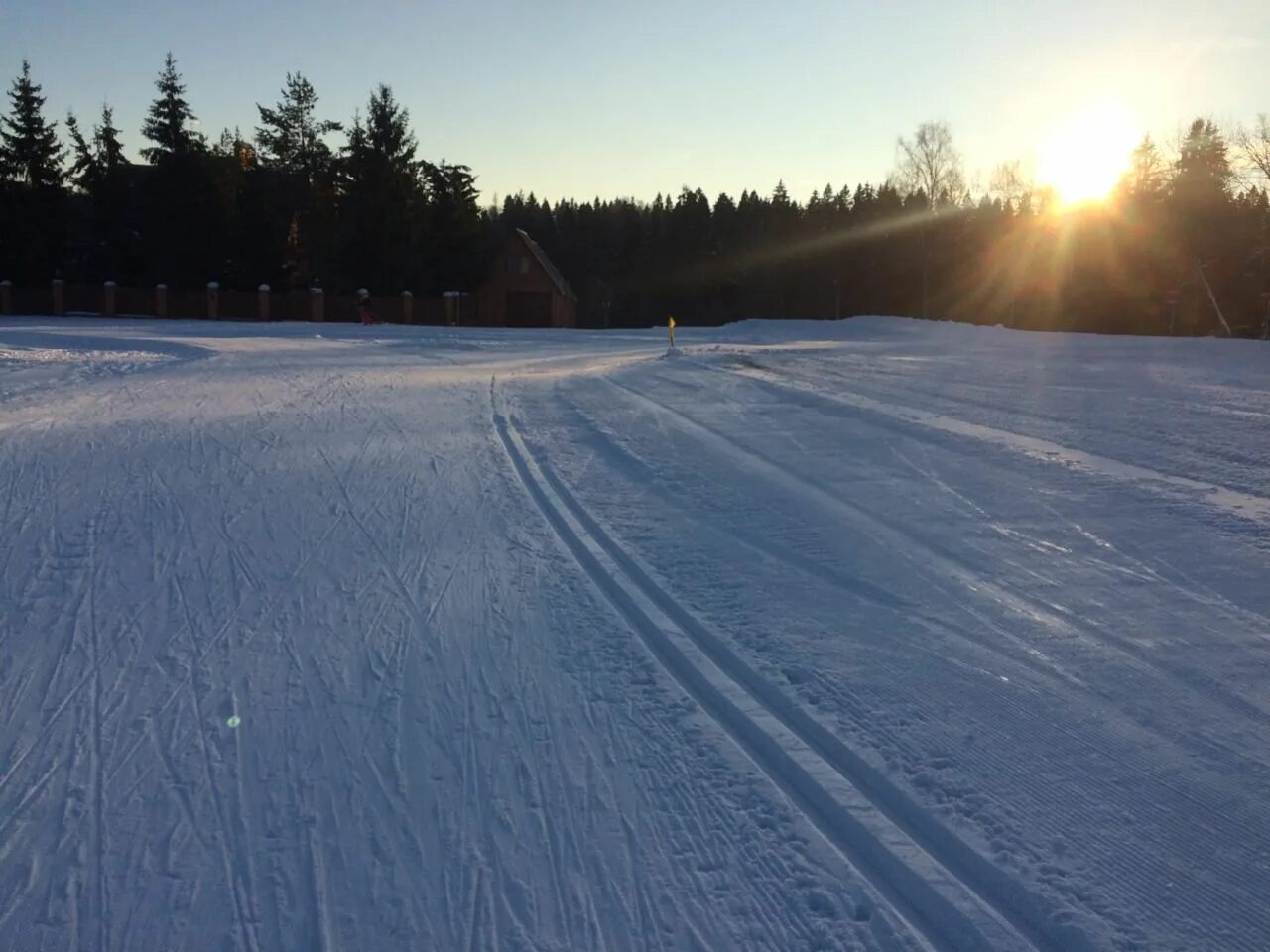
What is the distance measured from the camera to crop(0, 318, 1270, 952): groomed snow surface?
13.3ft

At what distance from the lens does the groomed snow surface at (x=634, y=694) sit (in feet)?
13.3

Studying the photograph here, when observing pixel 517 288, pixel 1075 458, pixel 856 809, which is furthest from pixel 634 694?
pixel 517 288

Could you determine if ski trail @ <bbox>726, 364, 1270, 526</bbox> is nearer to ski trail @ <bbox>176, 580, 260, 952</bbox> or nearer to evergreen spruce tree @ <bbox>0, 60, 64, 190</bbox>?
ski trail @ <bbox>176, 580, 260, 952</bbox>

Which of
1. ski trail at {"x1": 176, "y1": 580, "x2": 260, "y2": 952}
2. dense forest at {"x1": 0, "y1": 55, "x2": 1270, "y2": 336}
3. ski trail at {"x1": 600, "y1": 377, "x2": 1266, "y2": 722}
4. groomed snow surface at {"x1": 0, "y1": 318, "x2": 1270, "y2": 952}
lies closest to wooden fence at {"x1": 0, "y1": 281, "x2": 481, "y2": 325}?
dense forest at {"x1": 0, "y1": 55, "x2": 1270, "y2": 336}

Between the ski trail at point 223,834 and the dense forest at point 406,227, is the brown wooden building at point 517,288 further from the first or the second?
the ski trail at point 223,834

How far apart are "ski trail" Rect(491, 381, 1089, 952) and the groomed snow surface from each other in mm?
18

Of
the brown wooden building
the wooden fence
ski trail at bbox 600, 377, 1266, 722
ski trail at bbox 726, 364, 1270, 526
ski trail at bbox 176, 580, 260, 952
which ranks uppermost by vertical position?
the brown wooden building

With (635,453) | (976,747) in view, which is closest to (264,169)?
(635,453)

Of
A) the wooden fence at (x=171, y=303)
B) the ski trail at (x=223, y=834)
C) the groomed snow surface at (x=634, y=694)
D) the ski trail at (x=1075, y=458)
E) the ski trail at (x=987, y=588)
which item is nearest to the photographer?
the ski trail at (x=223, y=834)

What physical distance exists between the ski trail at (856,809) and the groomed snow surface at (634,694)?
0.06 feet

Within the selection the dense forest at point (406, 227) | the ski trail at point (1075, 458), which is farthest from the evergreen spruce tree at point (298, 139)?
the ski trail at point (1075, 458)

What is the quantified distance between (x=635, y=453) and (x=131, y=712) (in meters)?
8.27

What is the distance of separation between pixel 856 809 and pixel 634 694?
1.60 metres

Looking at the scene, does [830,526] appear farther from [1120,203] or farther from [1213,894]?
[1120,203]
